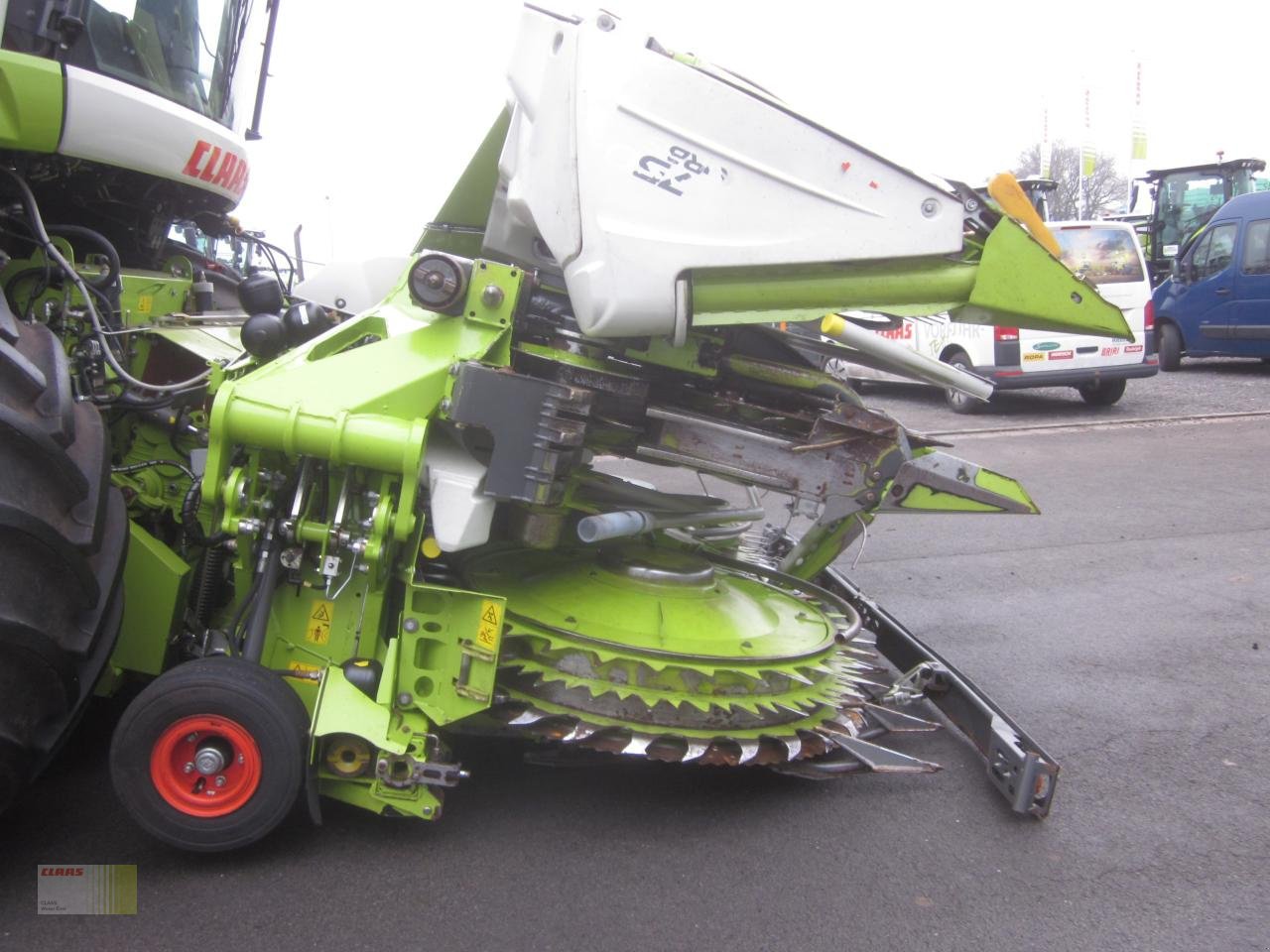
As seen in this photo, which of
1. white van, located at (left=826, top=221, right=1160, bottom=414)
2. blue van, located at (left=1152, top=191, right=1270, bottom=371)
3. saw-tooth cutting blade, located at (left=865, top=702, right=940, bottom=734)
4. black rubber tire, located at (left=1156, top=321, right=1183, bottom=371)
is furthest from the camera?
black rubber tire, located at (left=1156, top=321, right=1183, bottom=371)

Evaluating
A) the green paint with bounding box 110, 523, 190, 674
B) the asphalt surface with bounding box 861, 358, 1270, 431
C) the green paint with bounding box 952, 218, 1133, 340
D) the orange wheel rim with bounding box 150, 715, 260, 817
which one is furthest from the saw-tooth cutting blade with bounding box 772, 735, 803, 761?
the asphalt surface with bounding box 861, 358, 1270, 431

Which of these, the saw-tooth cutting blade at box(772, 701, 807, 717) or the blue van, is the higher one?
the blue van

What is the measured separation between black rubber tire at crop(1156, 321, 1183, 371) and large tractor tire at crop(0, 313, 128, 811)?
16.2m

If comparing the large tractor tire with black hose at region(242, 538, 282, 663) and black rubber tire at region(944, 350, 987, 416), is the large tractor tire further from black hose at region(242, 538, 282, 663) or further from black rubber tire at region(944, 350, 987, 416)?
black rubber tire at region(944, 350, 987, 416)

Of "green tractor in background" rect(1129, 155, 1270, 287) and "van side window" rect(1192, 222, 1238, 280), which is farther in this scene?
"green tractor in background" rect(1129, 155, 1270, 287)

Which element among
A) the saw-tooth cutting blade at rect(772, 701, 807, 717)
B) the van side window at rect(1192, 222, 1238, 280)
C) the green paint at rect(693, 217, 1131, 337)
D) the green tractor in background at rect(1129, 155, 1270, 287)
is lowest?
the saw-tooth cutting blade at rect(772, 701, 807, 717)

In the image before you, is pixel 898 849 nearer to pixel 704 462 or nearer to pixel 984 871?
pixel 984 871

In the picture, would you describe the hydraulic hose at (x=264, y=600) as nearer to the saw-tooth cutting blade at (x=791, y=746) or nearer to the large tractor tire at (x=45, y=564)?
the large tractor tire at (x=45, y=564)

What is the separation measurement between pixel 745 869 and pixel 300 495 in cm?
160

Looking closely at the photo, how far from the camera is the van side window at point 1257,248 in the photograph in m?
14.3

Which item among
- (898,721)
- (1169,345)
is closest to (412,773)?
(898,721)

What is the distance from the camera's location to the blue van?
570 inches

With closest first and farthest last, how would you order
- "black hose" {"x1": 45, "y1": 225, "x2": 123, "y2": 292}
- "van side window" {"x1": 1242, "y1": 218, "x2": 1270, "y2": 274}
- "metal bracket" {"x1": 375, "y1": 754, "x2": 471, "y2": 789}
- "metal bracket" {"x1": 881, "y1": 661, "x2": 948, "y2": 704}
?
"metal bracket" {"x1": 375, "y1": 754, "x2": 471, "y2": 789} < "black hose" {"x1": 45, "y1": 225, "x2": 123, "y2": 292} < "metal bracket" {"x1": 881, "y1": 661, "x2": 948, "y2": 704} < "van side window" {"x1": 1242, "y1": 218, "x2": 1270, "y2": 274}

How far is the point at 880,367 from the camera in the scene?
3.67 m
